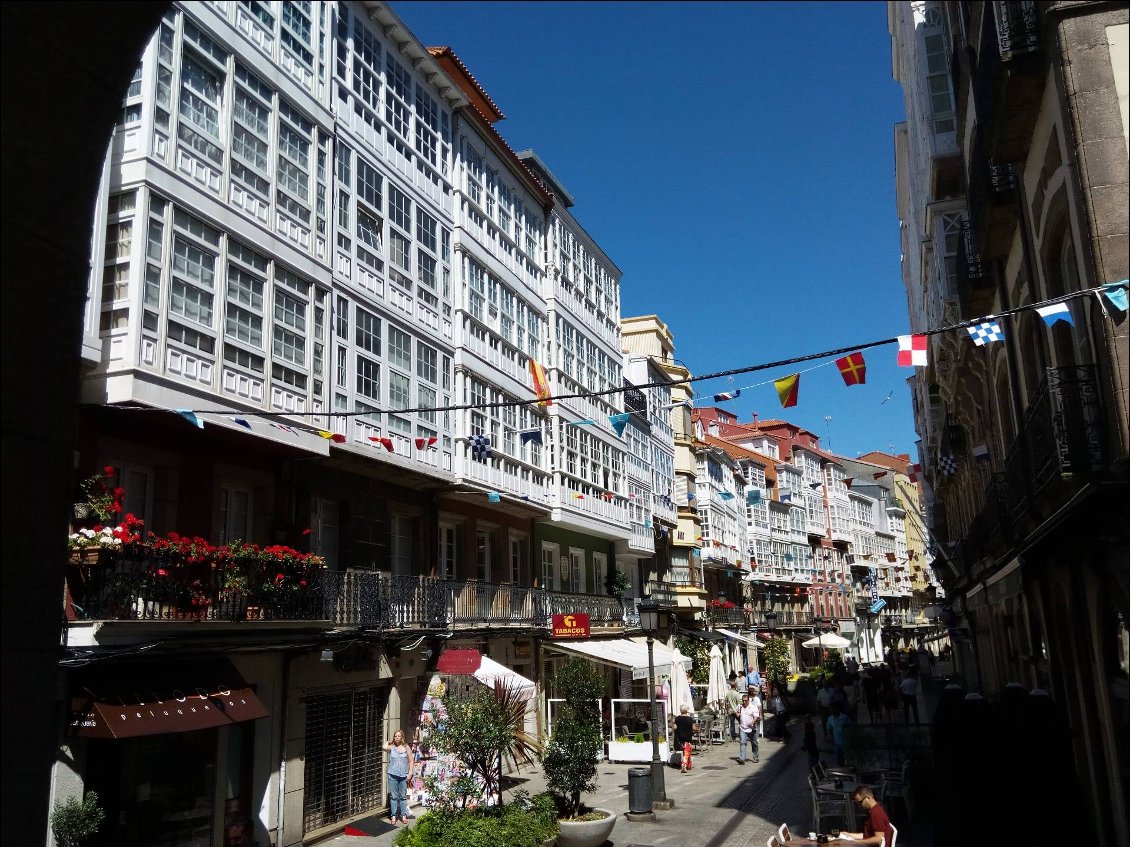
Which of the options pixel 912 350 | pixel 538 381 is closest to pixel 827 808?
pixel 912 350

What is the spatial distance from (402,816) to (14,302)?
51.4ft

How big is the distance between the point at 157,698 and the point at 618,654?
52.1 feet

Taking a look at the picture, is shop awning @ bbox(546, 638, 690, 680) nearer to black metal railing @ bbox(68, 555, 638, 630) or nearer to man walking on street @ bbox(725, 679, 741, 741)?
black metal railing @ bbox(68, 555, 638, 630)

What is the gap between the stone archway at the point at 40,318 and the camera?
3621mm

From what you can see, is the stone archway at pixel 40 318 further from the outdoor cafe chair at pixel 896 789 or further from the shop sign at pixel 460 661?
the shop sign at pixel 460 661

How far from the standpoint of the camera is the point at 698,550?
153 ft

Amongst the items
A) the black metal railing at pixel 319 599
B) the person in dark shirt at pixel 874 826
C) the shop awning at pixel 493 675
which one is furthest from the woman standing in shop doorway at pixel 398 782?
the person in dark shirt at pixel 874 826

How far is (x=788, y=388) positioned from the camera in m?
13.6

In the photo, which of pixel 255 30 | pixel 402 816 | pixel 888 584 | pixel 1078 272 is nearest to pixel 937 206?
pixel 1078 272

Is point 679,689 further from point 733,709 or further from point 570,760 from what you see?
point 570,760

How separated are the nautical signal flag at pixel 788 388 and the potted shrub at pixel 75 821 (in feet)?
34.1

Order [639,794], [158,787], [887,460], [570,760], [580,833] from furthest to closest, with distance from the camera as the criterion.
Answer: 1. [887,460]
2. [639,794]
3. [570,760]
4. [580,833]
5. [158,787]

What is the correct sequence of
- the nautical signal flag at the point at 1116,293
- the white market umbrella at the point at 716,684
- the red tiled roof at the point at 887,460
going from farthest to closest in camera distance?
1. the red tiled roof at the point at 887,460
2. the white market umbrella at the point at 716,684
3. the nautical signal flag at the point at 1116,293

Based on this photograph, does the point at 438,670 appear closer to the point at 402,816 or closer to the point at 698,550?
the point at 402,816
